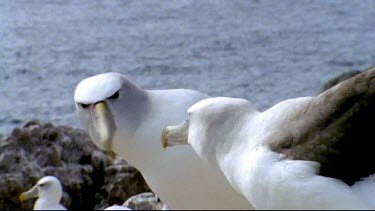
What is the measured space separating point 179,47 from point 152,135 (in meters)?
8.91

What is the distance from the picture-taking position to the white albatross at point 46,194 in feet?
20.2

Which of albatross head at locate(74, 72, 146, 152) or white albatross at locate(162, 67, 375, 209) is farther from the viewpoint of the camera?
albatross head at locate(74, 72, 146, 152)

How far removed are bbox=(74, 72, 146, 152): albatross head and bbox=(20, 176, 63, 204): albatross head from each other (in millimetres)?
Result: 2139

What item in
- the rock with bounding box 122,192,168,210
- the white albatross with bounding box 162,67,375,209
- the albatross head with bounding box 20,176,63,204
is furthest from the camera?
Answer: the albatross head with bounding box 20,176,63,204

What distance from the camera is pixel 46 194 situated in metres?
6.36

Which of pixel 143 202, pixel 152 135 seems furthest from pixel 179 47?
A: pixel 152 135

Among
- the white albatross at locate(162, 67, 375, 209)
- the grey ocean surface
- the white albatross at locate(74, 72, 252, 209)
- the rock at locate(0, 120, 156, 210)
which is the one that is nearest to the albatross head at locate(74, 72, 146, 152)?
the white albatross at locate(74, 72, 252, 209)

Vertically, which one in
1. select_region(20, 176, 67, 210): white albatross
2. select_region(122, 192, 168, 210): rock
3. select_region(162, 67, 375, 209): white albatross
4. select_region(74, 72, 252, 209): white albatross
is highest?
select_region(162, 67, 375, 209): white albatross

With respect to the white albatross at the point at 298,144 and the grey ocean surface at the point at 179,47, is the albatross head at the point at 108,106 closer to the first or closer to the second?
the white albatross at the point at 298,144

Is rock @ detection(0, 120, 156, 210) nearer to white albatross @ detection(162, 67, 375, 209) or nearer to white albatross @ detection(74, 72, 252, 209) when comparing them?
white albatross @ detection(74, 72, 252, 209)

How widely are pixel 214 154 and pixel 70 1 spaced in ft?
41.4

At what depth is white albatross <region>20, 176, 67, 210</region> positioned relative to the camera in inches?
242

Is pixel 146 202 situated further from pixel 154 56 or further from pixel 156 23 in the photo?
pixel 156 23

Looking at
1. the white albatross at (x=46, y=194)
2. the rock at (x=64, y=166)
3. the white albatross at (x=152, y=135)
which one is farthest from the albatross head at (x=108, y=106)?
the rock at (x=64, y=166)
